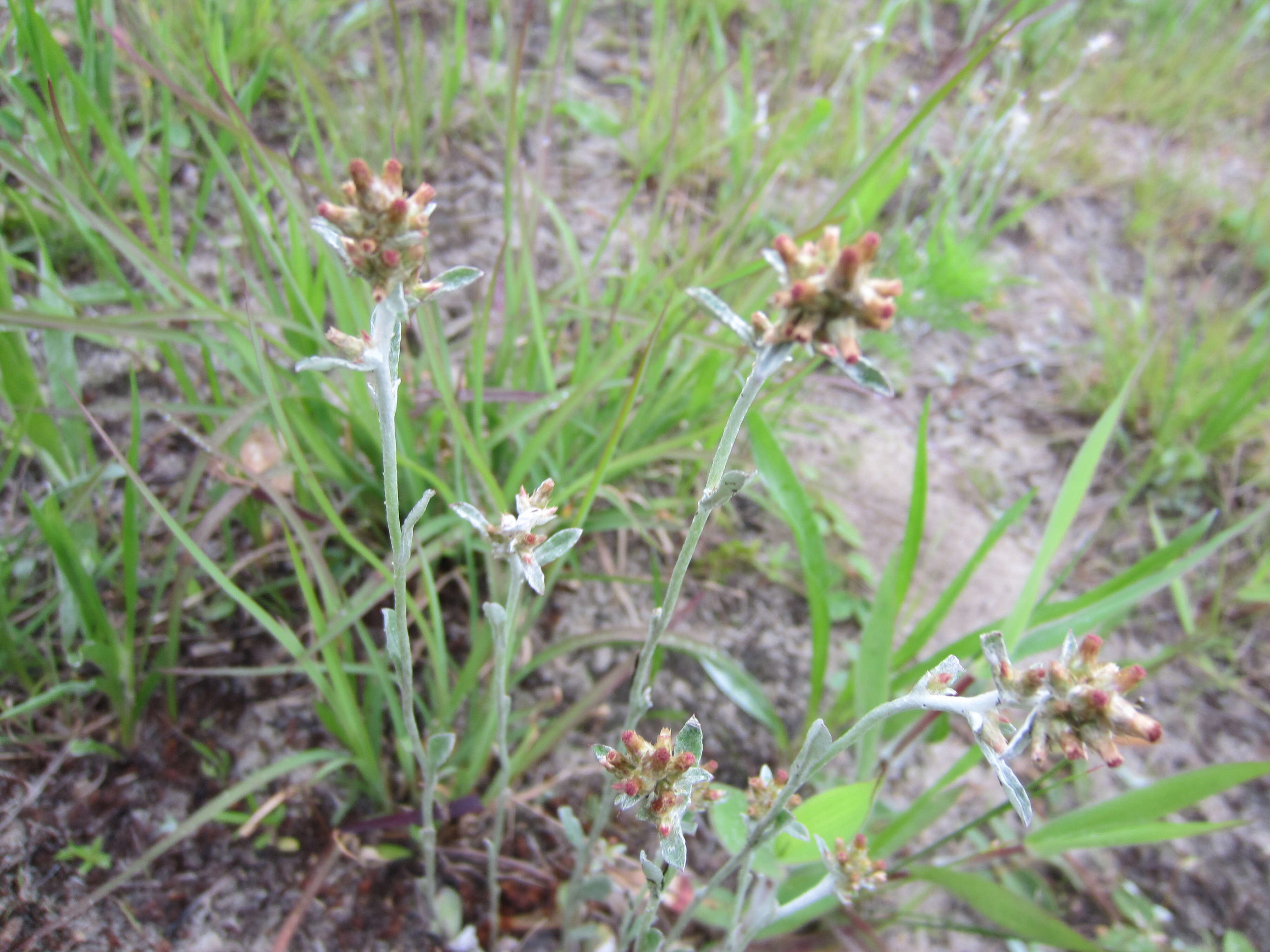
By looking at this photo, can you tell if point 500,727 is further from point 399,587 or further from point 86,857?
point 86,857

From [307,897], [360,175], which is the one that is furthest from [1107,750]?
[307,897]

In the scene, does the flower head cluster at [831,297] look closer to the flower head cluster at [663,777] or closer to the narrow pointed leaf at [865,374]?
the narrow pointed leaf at [865,374]

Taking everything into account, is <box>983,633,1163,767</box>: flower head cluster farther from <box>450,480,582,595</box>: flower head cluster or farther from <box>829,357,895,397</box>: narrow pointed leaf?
<box>450,480,582,595</box>: flower head cluster

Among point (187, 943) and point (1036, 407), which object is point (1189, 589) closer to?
point (1036, 407)

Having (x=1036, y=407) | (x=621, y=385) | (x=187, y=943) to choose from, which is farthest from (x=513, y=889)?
(x=1036, y=407)

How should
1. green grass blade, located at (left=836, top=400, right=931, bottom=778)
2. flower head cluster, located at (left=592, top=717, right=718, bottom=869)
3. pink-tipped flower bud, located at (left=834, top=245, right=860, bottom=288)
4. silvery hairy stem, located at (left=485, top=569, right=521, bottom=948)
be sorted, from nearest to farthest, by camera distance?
pink-tipped flower bud, located at (left=834, top=245, right=860, bottom=288) → flower head cluster, located at (left=592, top=717, right=718, bottom=869) → silvery hairy stem, located at (left=485, top=569, right=521, bottom=948) → green grass blade, located at (left=836, top=400, right=931, bottom=778)

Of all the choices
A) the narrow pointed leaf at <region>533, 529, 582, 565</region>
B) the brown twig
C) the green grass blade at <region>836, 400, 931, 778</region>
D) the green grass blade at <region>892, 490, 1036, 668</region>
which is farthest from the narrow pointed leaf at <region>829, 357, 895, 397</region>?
the brown twig
